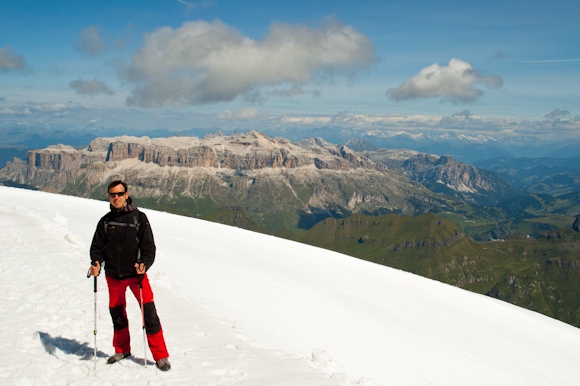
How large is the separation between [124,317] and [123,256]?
167 cm

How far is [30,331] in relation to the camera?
353 inches

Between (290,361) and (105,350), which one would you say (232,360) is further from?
(105,350)

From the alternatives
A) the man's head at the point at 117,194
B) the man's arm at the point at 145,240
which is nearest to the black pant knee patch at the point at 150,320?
the man's arm at the point at 145,240

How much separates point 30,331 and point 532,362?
892 inches

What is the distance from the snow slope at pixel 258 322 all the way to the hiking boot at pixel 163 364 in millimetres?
151

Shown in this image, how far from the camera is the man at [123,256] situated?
7.70 m

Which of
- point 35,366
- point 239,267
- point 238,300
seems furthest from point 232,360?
point 239,267

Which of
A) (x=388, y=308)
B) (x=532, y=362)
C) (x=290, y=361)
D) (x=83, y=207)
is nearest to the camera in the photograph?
(x=290, y=361)

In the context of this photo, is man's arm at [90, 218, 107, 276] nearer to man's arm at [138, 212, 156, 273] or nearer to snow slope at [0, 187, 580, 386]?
man's arm at [138, 212, 156, 273]

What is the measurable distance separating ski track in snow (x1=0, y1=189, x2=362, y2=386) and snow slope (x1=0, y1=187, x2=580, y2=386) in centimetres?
5

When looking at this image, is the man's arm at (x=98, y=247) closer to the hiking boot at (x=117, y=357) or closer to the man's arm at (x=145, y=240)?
the man's arm at (x=145, y=240)

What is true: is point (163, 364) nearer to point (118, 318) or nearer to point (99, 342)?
point (118, 318)

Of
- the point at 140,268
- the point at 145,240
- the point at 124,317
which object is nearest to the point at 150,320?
the point at 124,317

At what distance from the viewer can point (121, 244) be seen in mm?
7750
